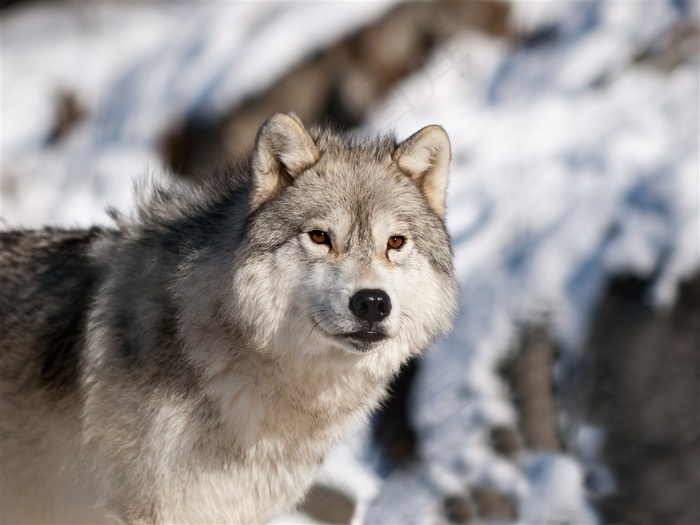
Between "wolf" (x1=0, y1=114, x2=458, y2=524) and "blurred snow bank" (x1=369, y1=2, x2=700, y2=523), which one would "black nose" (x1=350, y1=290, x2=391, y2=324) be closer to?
"wolf" (x1=0, y1=114, x2=458, y2=524)

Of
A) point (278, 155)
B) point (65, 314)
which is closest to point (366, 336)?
point (278, 155)

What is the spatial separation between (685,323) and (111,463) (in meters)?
4.59

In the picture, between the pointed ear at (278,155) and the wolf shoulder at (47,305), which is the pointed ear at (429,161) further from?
the wolf shoulder at (47,305)

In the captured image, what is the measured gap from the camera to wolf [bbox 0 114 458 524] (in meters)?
3.77

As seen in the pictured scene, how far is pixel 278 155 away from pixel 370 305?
2.74ft

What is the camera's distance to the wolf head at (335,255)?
3.70m

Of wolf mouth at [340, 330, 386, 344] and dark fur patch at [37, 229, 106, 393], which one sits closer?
wolf mouth at [340, 330, 386, 344]

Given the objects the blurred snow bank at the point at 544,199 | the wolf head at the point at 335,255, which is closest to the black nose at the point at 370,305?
the wolf head at the point at 335,255

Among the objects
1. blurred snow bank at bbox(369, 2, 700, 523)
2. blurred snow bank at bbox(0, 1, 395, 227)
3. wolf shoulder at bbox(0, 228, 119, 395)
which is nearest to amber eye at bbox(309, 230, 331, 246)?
wolf shoulder at bbox(0, 228, 119, 395)

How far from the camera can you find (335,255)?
12.5 feet

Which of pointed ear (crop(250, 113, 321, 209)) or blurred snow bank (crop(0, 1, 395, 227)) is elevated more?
blurred snow bank (crop(0, 1, 395, 227))

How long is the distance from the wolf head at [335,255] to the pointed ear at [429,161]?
2 centimetres

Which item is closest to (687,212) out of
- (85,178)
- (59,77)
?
(85,178)

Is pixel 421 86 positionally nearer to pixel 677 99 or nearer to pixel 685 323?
pixel 677 99
